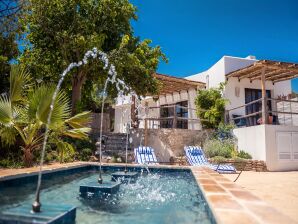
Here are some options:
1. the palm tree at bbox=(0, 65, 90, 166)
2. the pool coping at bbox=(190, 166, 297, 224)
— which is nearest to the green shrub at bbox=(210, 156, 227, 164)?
the palm tree at bbox=(0, 65, 90, 166)

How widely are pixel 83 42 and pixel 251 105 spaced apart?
11701mm

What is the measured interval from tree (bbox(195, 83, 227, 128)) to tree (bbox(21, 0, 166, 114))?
129 inches

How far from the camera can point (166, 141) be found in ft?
49.4

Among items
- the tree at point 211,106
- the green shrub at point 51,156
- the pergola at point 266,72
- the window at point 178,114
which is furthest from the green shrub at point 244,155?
the green shrub at point 51,156

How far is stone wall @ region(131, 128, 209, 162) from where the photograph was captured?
1495 centimetres

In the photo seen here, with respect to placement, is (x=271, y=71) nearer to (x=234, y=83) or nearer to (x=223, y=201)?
(x=234, y=83)

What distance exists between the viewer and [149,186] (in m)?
7.25

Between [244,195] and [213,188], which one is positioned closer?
→ [244,195]

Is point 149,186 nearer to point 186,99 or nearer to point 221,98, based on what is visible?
point 221,98

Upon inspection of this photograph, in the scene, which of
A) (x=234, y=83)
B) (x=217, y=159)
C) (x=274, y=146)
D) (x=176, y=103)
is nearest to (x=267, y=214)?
(x=217, y=159)

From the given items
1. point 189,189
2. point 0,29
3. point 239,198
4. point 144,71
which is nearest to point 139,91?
point 144,71

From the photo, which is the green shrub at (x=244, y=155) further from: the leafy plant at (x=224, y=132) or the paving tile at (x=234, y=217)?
the paving tile at (x=234, y=217)

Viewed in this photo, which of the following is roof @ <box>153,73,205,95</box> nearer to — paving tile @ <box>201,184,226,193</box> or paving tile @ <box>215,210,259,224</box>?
paving tile @ <box>201,184,226,193</box>

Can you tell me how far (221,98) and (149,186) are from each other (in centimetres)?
1079
